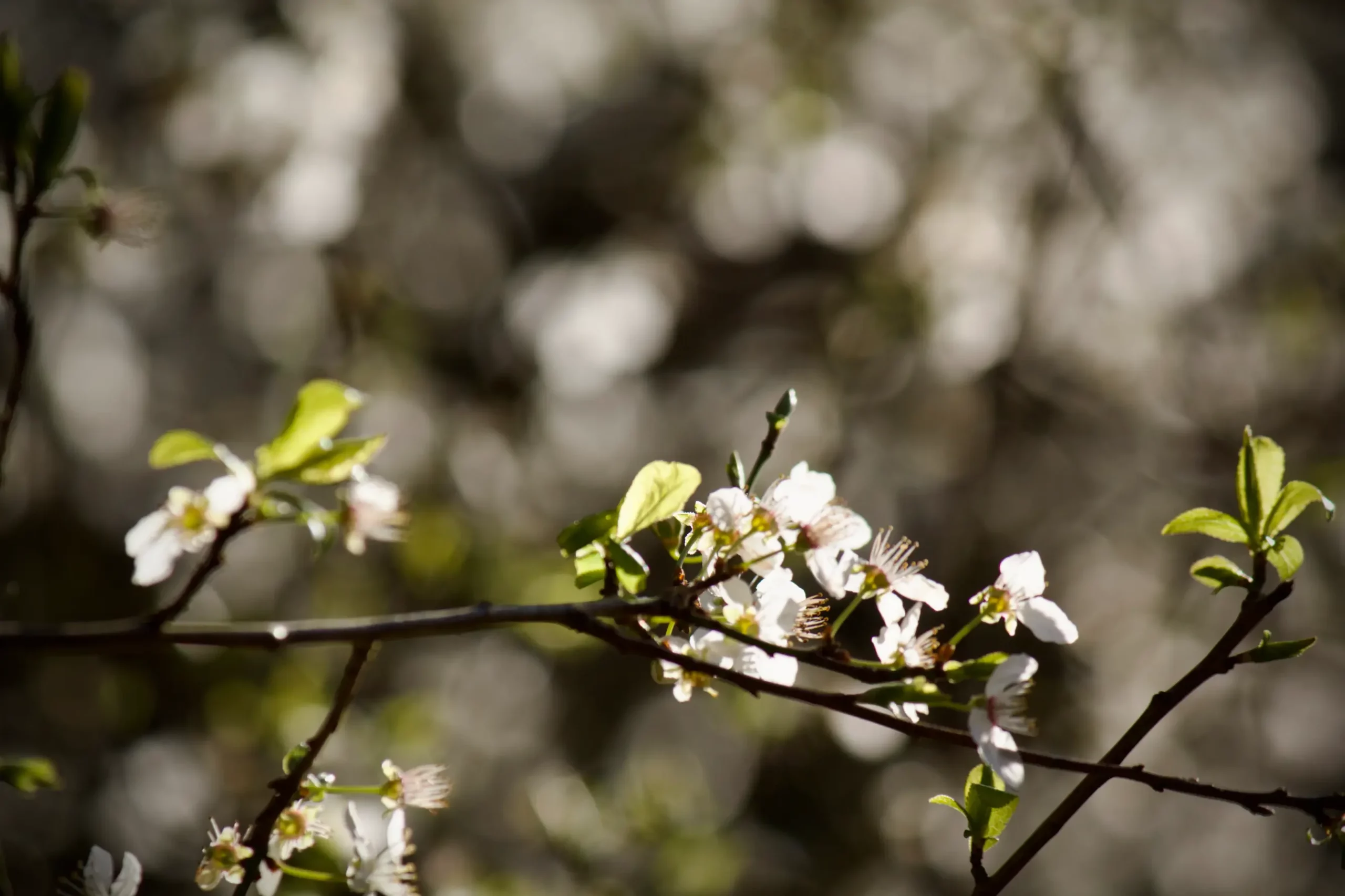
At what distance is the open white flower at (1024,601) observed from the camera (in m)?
0.73

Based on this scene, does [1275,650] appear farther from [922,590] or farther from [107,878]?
A: [107,878]

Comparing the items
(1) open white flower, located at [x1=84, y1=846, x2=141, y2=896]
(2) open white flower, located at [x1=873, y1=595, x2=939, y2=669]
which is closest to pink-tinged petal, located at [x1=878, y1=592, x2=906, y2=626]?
(2) open white flower, located at [x1=873, y1=595, x2=939, y2=669]

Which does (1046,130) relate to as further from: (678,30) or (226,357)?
(226,357)

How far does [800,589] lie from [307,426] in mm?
320

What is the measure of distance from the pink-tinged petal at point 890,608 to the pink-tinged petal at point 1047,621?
0.08 metres

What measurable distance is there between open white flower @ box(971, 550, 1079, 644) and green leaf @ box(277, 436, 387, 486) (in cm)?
41

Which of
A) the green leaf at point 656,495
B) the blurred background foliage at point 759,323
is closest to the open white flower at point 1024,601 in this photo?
the green leaf at point 656,495

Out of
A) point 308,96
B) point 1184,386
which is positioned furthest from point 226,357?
point 1184,386

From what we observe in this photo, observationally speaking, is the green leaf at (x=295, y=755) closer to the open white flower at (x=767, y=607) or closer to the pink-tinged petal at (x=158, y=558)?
the pink-tinged petal at (x=158, y=558)

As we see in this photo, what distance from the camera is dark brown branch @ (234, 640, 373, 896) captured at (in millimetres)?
592

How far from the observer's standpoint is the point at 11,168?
61 cm

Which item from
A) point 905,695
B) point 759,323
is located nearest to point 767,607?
point 905,695

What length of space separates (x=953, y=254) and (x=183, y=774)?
103 inches

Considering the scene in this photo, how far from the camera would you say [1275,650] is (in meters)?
0.71
